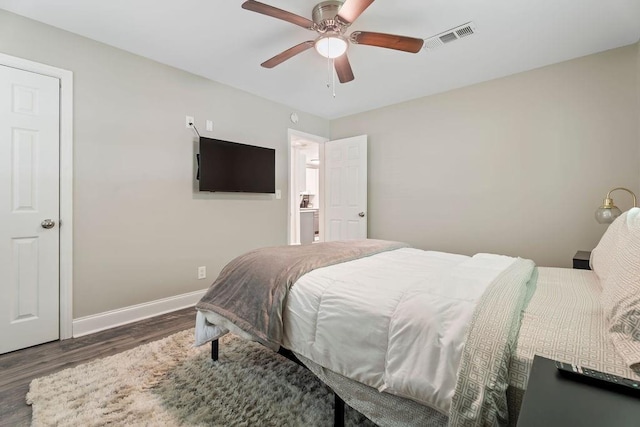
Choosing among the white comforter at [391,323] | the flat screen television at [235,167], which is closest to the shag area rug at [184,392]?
the white comforter at [391,323]

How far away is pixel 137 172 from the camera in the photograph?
107 inches

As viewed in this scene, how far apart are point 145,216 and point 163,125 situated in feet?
3.00

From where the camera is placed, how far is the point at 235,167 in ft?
11.1

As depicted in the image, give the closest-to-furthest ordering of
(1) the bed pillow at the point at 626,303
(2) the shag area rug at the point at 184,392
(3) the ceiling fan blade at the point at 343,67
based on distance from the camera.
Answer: (1) the bed pillow at the point at 626,303
(2) the shag area rug at the point at 184,392
(3) the ceiling fan blade at the point at 343,67

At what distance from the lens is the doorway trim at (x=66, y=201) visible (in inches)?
91.2

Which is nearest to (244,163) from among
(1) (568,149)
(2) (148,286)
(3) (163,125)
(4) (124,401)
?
(3) (163,125)

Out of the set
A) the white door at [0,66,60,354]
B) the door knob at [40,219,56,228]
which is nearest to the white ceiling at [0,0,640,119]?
the white door at [0,66,60,354]

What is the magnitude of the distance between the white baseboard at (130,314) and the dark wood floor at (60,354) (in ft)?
0.21

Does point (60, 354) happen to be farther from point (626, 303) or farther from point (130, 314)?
point (626, 303)

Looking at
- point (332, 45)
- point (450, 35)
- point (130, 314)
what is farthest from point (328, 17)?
point (130, 314)

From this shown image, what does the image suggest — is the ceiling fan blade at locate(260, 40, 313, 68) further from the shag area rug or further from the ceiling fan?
the shag area rug

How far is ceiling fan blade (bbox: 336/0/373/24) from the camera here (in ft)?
5.46

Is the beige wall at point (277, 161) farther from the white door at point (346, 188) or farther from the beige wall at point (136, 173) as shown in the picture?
the white door at point (346, 188)

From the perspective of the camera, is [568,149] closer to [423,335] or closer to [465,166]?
[465,166]
